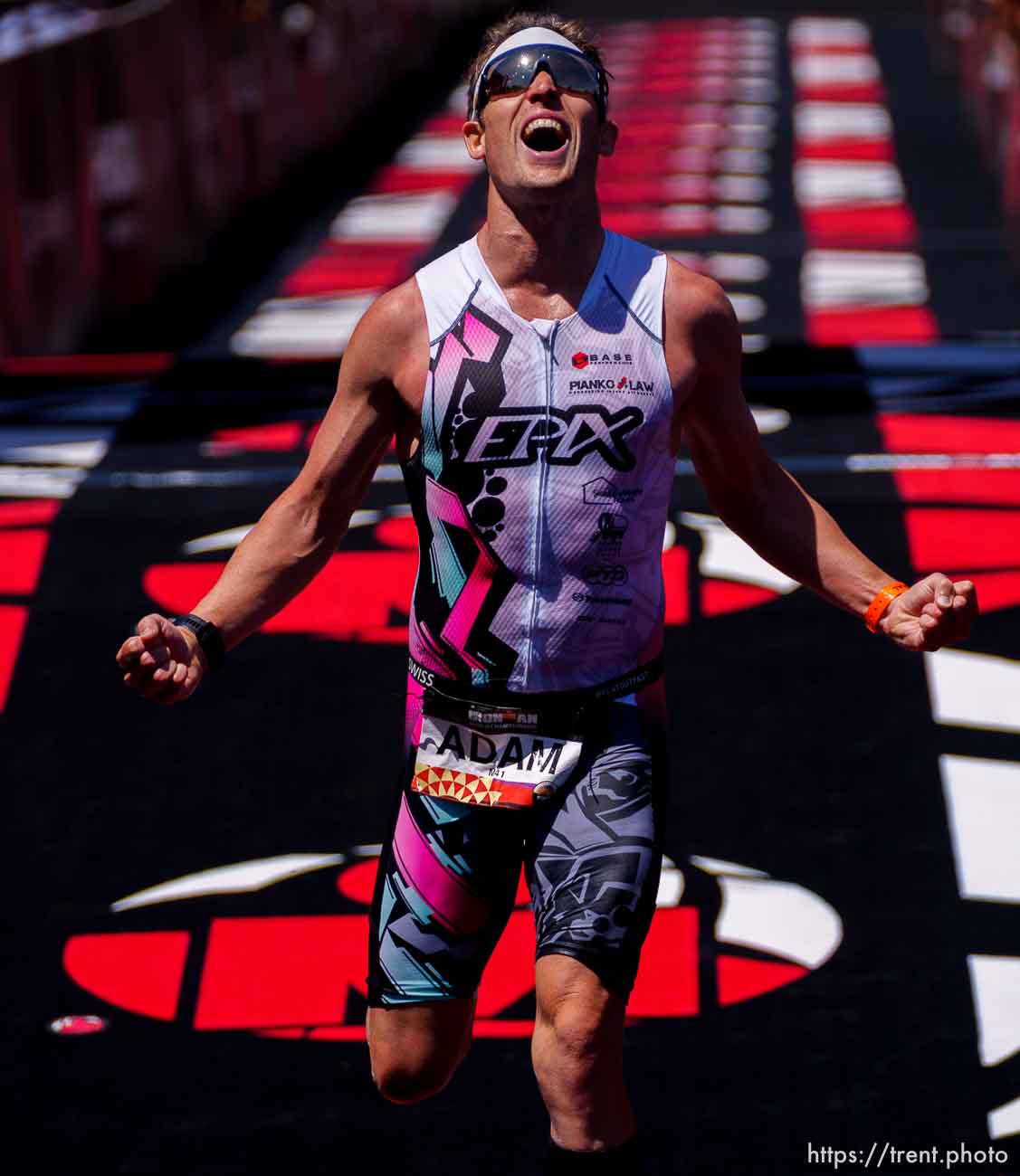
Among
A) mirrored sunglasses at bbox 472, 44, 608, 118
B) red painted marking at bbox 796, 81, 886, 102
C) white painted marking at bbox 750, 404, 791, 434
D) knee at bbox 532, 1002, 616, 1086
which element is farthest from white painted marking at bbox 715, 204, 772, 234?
knee at bbox 532, 1002, 616, 1086

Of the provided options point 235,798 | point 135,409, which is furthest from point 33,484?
point 235,798

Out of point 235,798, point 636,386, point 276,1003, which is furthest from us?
point 235,798

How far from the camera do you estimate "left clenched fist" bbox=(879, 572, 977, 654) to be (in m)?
3.91

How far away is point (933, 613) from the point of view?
394 centimetres

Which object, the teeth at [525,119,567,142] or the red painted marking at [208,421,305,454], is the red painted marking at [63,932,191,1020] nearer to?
the teeth at [525,119,567,142]

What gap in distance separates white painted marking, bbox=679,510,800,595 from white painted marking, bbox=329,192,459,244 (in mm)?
9205

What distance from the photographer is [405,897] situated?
4164 millimetres

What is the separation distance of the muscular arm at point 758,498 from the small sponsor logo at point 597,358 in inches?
3.9

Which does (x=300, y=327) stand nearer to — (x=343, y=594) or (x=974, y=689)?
(x=343, y=594)

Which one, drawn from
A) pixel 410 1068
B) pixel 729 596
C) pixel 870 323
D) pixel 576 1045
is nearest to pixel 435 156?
pixel 870 323

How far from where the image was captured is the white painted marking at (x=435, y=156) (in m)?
21.3

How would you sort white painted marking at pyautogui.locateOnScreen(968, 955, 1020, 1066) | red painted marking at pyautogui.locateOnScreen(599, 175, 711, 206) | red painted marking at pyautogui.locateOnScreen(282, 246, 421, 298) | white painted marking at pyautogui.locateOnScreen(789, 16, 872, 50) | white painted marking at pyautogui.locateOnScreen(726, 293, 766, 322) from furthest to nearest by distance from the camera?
white painted marking at pyautogui.locateOnScreen(789, 16, 872, 50)
red painted marking at pyautogui.locateOnScreen(599, 175, 711, 206)
red painted marking at pyautogui.locateOnScreen(282, 246, 421, 298)
white painted marking at pyautogui.locateOnScreen(726, 293, 766, 322)
white painted marking at pyautogui.locateOnScreen(968, 955, 1020, 1066)

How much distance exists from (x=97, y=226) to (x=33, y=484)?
17.5 feet

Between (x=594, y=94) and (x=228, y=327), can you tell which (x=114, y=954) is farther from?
(x=228, y=327)
